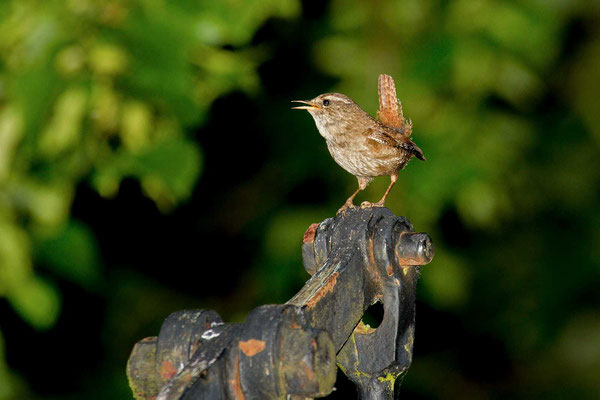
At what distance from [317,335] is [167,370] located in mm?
244

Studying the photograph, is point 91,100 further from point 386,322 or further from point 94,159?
point 386,322

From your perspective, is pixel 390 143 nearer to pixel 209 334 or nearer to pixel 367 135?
pixel 367 135

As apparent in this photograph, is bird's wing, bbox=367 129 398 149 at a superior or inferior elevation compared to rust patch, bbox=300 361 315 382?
inferior

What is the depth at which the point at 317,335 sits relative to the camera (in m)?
1.11

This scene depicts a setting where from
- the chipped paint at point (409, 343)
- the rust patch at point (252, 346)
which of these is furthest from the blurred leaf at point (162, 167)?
the rust patch at point (252, 346)

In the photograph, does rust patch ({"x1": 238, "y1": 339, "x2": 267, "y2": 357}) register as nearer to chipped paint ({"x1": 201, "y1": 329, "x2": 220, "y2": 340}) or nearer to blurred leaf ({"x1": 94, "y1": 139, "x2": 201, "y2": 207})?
chipped paint ({"x1": 201, "y1": 329, "x2": 220, "y2": 340})

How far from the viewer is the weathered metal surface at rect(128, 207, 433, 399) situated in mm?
1082

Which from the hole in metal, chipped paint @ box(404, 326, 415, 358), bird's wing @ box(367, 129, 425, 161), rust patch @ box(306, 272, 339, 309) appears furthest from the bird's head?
rust patch @ box(306, 272, 339, 309)

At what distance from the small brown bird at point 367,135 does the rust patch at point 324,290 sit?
166 cm

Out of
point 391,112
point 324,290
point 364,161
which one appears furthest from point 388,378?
point 391,112

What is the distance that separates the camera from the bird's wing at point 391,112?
3.36 metres

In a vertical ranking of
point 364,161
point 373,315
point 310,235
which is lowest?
point 373,315

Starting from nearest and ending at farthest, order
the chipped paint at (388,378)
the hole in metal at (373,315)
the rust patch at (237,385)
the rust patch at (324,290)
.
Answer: the rust patch at (237,385) → the rust patch at (324,290) → the chipped paint at (388,378) → the hole in metal at (373,315)

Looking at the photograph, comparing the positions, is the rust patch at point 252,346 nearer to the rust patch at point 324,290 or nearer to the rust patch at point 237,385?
the rust patch at point 237,385
